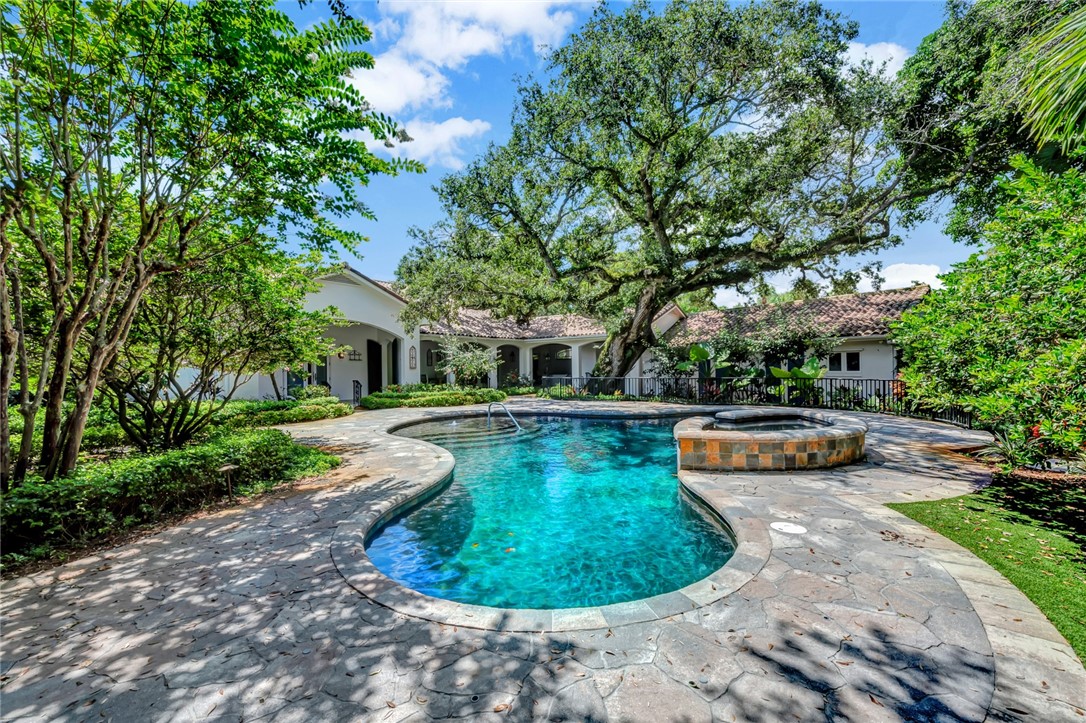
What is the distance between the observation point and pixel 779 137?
532 inches

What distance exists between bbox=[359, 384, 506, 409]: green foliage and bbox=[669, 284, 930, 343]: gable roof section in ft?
32.7

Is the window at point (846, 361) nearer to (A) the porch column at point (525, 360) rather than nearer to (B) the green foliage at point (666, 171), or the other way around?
(B) the green foliage at point (666, 171)

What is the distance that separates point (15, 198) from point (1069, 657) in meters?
8.96

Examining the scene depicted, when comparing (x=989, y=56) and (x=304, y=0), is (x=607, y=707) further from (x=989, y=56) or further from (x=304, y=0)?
(x=989, y=56)

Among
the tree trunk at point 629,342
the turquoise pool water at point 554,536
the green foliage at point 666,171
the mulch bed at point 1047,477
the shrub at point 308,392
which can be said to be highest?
the green foliage at point 666,171

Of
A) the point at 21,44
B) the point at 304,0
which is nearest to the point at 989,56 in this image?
the point at 304,0

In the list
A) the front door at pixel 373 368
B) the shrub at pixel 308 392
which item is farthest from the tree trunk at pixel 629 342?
the shrub at pixel 308 392

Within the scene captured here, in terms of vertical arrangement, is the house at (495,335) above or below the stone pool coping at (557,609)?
above

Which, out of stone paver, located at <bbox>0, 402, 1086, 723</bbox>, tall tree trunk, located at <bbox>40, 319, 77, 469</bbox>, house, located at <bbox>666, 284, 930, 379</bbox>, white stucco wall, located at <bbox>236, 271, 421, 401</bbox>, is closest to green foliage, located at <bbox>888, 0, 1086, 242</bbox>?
house, located at <bbox>666, 284, 930, 379</bbox>

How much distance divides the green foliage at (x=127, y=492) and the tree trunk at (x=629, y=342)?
15.6 m

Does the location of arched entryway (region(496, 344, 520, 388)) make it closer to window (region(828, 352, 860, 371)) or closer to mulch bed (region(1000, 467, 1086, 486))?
window (region(828, 352, 860, 371))

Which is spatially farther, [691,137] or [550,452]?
[691,137]

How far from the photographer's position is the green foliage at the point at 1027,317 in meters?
3.54

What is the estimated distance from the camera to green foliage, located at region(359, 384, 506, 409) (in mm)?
17344
